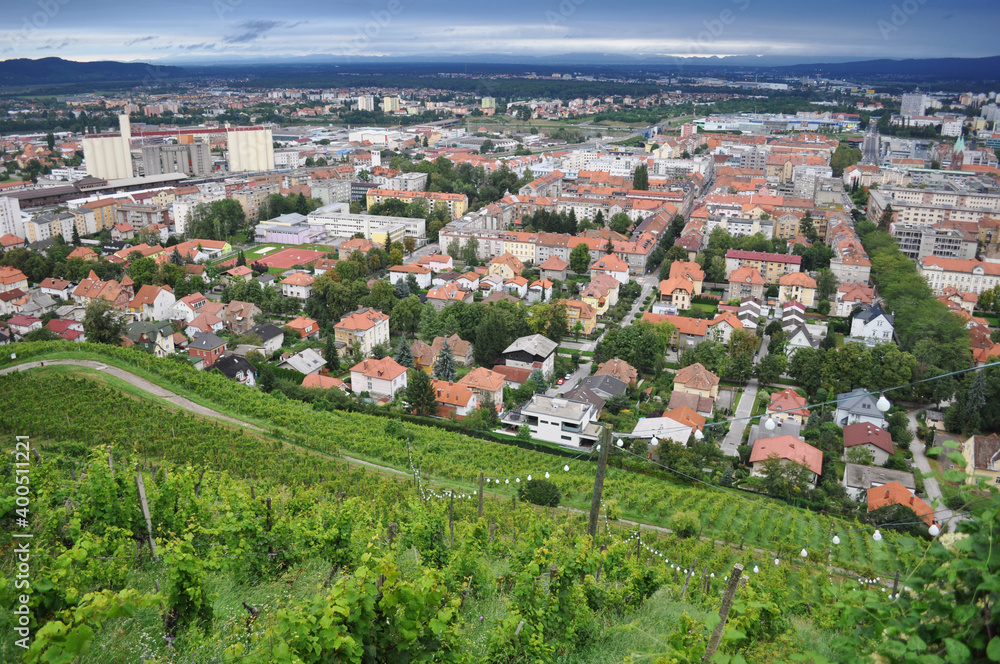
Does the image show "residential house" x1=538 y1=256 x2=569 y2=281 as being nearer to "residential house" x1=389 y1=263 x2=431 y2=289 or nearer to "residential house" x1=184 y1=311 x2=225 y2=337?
"residential house" x1=389 y1=263 x2=431 y2=289

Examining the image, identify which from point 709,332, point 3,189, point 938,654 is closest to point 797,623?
point 938,654

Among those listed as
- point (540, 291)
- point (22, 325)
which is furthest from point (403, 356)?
point (22, 325)

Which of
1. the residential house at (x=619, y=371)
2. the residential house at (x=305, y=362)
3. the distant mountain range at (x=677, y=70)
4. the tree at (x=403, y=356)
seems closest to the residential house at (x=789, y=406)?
the residential house at (x=619, y=371)

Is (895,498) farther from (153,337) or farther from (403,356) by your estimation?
(153,337)

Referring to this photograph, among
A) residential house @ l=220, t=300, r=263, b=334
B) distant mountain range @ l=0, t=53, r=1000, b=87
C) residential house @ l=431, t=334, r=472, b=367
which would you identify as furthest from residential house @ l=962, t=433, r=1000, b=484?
distant mountain range @ l=0, t=53, r=1000, b=87

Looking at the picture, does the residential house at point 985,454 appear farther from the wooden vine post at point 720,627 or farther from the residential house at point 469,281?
the residential house at point 469,281

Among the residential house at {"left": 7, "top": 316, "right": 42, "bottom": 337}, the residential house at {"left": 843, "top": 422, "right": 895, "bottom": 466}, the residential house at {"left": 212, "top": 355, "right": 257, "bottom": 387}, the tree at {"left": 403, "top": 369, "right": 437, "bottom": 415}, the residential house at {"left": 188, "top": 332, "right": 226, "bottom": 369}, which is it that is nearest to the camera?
the residential house at {"left": 843, "top": 422, "right": 895, "bottom": 466}
